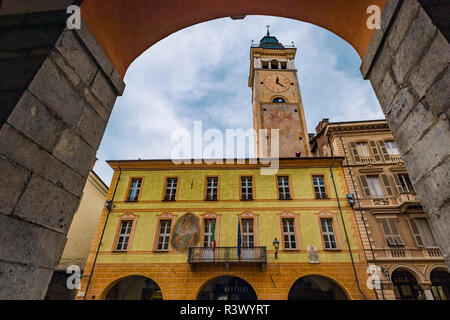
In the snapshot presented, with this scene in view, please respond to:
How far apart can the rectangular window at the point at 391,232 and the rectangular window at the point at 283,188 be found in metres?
5.88

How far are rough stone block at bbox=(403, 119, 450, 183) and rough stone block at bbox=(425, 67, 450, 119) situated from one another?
92 mm

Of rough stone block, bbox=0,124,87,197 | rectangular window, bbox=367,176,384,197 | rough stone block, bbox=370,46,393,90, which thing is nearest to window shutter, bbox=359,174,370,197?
rectangular window, bbox=367,176,384,197

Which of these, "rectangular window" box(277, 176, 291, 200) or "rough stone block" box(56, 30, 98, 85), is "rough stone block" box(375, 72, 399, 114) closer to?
"rough stone block" box(56, 30, 98, 85)

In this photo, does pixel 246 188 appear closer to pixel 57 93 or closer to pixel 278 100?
pixel 278 100

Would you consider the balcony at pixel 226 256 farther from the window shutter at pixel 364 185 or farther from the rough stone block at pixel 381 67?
the rough stone block at pixel 381 67

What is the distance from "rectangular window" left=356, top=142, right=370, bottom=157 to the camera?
1722 cm

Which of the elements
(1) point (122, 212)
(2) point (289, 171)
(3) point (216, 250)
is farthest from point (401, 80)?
(1) point (122, 212)

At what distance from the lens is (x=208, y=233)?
14719mm

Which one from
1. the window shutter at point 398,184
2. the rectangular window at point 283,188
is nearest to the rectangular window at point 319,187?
the rectangular window at point 283,188

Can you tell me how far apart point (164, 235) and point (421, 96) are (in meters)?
15.0

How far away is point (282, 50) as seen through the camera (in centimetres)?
2889

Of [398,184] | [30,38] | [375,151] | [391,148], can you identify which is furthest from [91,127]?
[391,148]

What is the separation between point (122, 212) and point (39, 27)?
15.2 metres

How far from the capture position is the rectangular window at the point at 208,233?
14.3 m
